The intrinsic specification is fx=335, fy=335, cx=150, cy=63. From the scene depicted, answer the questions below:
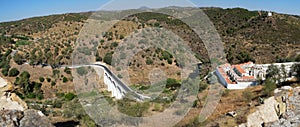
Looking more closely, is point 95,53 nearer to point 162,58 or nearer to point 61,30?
point 162,58

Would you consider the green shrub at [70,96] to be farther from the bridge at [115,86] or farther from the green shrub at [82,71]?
the bridge at [115,86]

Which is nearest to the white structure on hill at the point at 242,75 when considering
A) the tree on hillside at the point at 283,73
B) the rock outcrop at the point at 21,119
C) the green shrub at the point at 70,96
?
the tree on hillside at the point at 283,73

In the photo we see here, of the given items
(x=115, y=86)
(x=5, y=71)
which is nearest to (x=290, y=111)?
(x=115, y=86)

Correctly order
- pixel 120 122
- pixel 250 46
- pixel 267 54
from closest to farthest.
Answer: pixel 120 122 → pixel 267 54 → pixel 250 46

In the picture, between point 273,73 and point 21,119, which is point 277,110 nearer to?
point 21,119

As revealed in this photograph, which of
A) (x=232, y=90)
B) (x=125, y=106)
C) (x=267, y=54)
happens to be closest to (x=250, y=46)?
(x=267, y=54)

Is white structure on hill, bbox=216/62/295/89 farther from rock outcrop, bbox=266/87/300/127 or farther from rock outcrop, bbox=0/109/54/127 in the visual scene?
rock outcrop, bbox=0/109/54/127

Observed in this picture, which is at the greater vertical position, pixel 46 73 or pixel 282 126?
pixel 282 126

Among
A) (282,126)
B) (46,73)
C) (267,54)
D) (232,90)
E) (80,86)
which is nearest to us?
(282,126)
